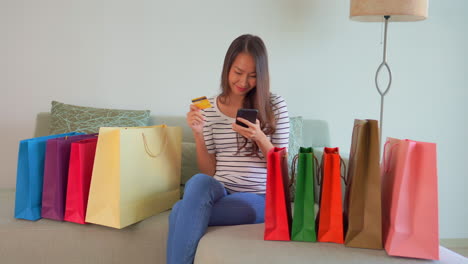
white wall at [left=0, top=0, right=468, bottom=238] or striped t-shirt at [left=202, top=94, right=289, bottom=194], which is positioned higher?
white wall at [left=0, top=0, right=468, bottom=238]

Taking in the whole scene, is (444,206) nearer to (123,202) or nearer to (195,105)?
(195,105)

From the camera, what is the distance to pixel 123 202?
1704 millimetres

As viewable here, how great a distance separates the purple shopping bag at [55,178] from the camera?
5.74 ft

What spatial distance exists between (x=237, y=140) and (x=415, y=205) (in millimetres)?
789

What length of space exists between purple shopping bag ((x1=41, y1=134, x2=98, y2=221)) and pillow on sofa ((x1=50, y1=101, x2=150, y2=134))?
514 millimetres

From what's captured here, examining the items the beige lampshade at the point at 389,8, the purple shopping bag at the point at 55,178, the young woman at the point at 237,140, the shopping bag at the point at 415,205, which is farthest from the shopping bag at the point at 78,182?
the beige lampshade at the point at 389,8

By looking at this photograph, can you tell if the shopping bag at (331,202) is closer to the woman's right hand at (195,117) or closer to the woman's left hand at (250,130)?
the woman's left hand at (250,130)

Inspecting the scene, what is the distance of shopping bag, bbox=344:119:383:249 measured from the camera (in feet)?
4.48

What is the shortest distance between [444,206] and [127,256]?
2188 millimetres

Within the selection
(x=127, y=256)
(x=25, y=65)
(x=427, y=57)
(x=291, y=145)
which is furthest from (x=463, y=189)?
(x=25, y=65)

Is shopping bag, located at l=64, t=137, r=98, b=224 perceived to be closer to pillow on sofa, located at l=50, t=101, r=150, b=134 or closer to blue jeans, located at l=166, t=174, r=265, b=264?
blue jeans, located at l=166, t=174, r=265, b=264

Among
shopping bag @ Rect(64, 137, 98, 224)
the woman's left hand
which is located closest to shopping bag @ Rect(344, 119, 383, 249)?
the woman's left hand

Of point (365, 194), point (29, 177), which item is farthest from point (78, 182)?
point (365, 194)

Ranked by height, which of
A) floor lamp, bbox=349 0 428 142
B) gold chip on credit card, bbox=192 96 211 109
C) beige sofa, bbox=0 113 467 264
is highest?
floor lamp, bbox=349 0 428 142
